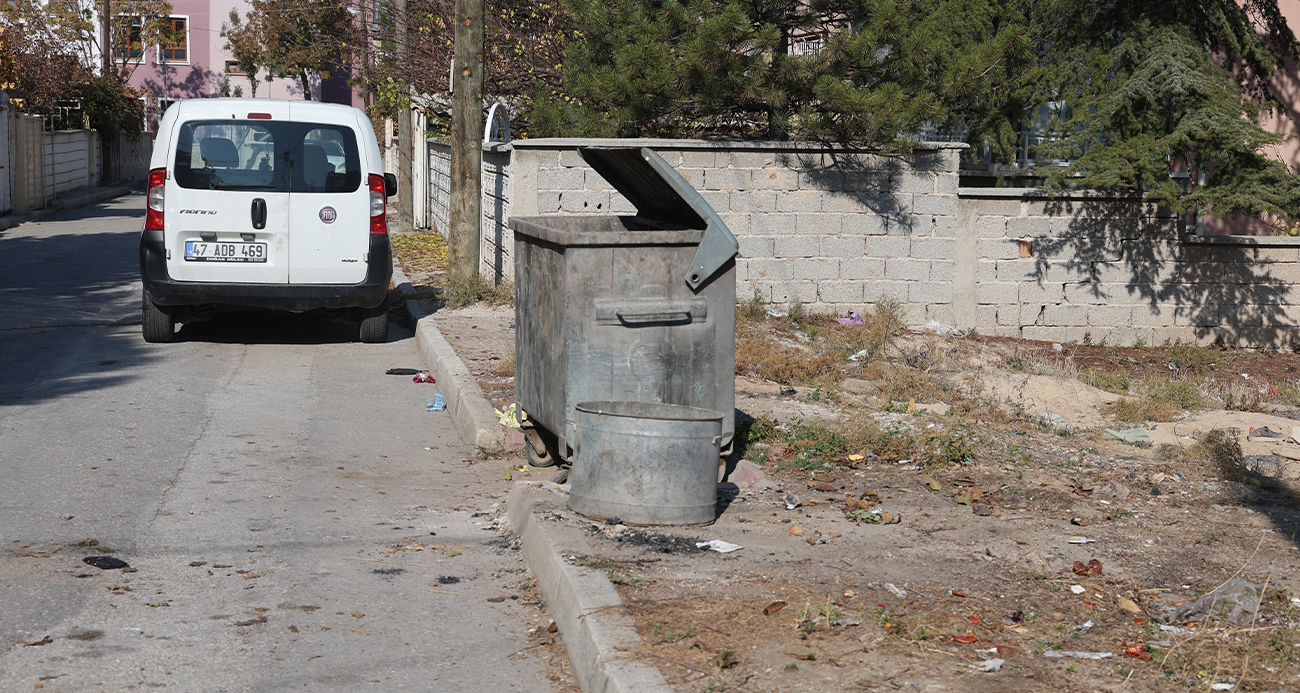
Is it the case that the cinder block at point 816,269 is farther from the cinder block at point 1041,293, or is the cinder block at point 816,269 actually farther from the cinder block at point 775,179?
the cinder block at point 1041,293

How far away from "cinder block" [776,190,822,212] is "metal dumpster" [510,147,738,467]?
6.13 meters

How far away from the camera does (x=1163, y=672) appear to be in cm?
372

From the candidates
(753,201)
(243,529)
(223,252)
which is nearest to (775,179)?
(753,201)

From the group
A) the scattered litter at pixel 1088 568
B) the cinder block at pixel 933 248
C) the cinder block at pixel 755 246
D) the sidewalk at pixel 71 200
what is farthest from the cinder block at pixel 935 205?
the sidewalk at pixel 71 200

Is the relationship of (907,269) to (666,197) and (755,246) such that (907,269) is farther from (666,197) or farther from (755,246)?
(666,197)

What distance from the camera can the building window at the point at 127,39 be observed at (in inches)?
1981

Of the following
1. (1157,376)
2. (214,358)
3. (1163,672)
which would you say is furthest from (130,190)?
(1163,672)

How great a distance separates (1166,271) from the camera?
12.9 meters

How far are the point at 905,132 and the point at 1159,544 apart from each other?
7.39 metres

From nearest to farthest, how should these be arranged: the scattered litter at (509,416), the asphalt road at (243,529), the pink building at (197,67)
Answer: the asphalt road at (243,529)
the scattered litter at (509,416)
the pink building at (197,67)

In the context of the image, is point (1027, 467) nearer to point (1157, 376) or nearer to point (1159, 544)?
point (1159, 544)

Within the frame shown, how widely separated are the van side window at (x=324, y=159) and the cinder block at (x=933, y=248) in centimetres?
571

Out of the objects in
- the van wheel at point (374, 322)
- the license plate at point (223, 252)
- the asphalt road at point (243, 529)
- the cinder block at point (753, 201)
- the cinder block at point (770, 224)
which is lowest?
the asphalt road at point (243, 529)

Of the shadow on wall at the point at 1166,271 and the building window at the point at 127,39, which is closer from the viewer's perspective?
the shadow on wall at the point at 1166,271
